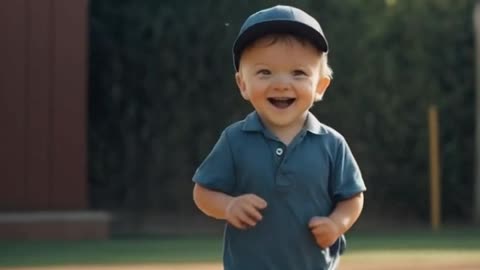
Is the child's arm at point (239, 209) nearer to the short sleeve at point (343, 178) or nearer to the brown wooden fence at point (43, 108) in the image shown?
the short sleeve at point (343, 178)

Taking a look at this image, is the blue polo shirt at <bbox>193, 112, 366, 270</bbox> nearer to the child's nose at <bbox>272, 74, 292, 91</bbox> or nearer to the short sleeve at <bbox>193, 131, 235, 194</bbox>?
the short sleeve at <bbox>193, 131, 235, 194</bbox>

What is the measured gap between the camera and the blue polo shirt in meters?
4.01

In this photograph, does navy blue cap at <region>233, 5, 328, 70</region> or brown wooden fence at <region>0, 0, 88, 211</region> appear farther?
brown wooden fence at <region>0, 0, 88, 211</region>

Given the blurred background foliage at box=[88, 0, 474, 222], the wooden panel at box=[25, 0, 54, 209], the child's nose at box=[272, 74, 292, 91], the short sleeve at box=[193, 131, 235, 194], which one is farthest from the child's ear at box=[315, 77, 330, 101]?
the blurred background foliage at box=[88, 0, 474, 222]

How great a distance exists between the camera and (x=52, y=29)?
1443cm

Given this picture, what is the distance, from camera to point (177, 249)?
12.5 m

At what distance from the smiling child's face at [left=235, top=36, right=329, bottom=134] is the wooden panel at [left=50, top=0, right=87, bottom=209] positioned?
10531 millimetres

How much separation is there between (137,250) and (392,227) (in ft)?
14.4

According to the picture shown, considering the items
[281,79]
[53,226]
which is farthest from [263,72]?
[53,226]

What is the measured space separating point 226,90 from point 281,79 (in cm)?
1132

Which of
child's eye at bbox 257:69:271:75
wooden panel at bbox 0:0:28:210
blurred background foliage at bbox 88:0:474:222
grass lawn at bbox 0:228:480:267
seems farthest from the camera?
blurred background foliage at bbox 88:0:474:222

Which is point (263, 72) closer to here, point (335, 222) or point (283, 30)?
point (283, 30)

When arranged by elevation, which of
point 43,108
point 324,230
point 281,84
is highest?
point 43,108

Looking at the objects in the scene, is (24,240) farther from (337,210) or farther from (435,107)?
(337,210)
